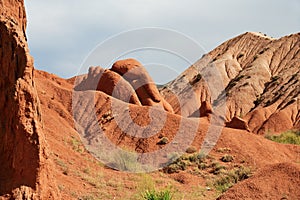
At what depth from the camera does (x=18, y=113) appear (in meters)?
8.84

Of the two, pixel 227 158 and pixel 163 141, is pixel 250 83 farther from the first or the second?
pixel 227 158

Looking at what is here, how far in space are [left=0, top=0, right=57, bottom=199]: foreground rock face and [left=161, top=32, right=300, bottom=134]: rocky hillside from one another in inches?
1823

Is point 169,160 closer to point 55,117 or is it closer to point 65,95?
point 55,117

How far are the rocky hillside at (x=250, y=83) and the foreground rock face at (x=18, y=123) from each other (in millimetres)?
46309

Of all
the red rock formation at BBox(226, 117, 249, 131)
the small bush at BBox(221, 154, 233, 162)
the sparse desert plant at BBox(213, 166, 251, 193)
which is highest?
→ the red rock formation at BBox(226, 117, 249, 131)

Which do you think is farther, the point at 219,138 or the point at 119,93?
the point at 119,93

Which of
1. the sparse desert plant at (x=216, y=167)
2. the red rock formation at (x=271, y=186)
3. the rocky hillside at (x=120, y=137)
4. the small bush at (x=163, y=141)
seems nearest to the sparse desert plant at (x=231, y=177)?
the rocky hillside at (x=120, y=137)

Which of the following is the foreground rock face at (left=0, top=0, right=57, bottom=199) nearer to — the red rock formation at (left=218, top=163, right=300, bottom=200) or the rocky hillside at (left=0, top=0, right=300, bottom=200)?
the rocky hillside at (left=0, top=0, right=300, bottom=200)

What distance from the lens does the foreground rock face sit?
8781mm

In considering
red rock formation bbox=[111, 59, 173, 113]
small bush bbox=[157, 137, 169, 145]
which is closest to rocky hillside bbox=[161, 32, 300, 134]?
red rock formation bbox=[111, 59, 173, 113]

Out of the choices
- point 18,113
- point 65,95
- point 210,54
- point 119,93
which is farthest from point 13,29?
point 210,54

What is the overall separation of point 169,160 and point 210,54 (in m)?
69.7

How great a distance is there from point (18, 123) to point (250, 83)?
64.0 m

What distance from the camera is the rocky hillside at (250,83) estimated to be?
5753cm
